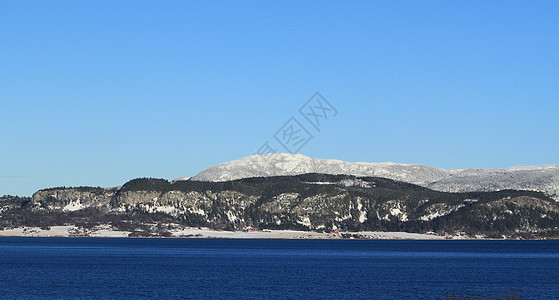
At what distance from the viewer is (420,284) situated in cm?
14650

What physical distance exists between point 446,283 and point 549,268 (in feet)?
198

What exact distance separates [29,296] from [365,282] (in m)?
61.5

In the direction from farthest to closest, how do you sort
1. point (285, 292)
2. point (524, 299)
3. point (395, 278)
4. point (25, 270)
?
point (25, 270), point (395, 278), point (285, 292), point (524, 299)

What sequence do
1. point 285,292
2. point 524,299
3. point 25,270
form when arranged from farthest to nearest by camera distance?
point 25,270 → point 285,292 → point 524,299

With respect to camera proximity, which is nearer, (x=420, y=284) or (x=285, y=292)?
(x=285, y=292)

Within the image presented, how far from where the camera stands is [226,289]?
441 feet

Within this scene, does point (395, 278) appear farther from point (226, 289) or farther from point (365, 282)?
point (226, 289)

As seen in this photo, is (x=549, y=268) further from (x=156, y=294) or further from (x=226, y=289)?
(x=156, y=294)

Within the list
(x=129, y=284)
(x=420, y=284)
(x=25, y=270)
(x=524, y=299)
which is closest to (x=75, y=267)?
(x=25, y=270)

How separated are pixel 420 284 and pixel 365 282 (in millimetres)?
10417

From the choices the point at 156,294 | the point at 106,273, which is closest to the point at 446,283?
the point at 156,294

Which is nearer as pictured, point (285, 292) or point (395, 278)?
point (285, 292)

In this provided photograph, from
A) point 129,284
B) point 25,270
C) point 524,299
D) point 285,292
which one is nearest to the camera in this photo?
point 524,299

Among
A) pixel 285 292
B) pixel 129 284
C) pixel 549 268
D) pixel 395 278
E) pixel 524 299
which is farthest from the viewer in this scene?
pixel 549 268
